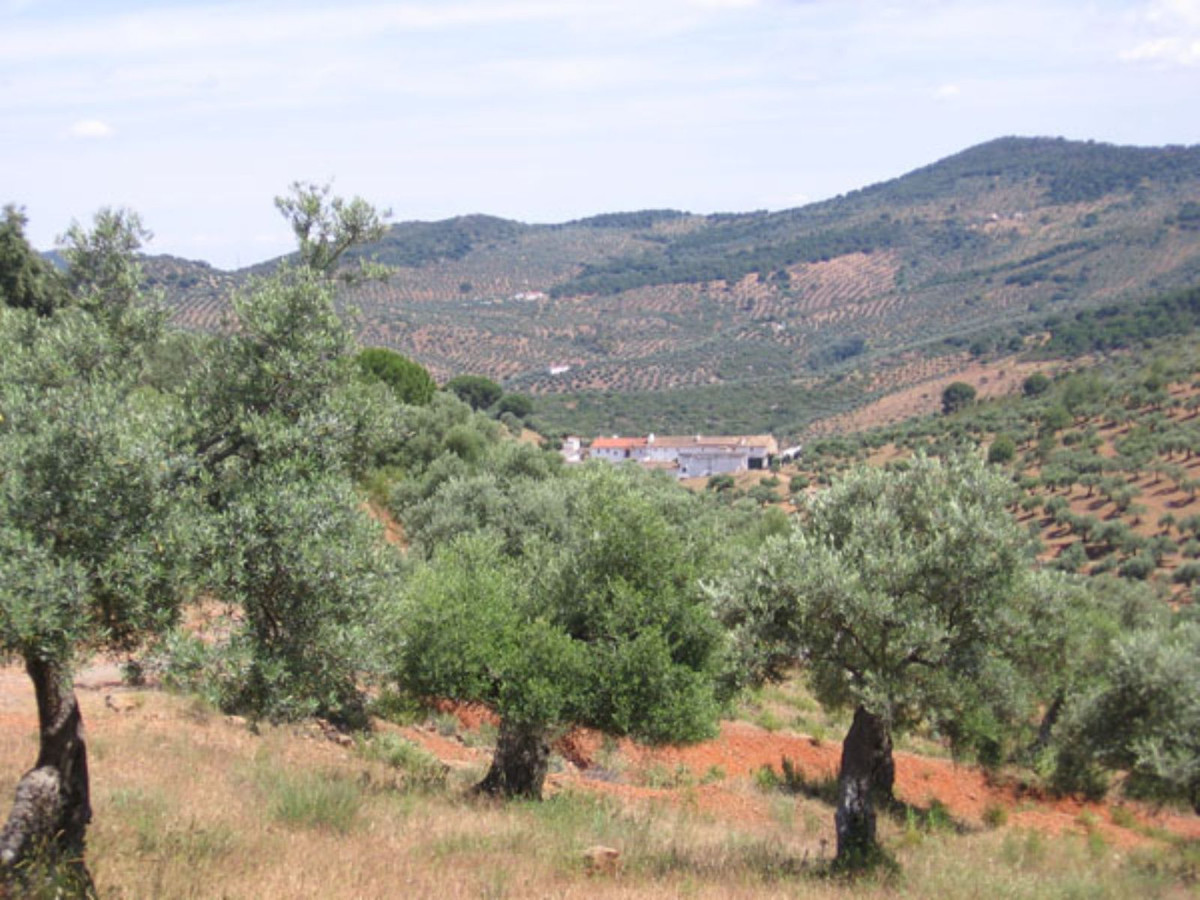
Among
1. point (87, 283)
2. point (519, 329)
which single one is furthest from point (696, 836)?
point (519, 329)

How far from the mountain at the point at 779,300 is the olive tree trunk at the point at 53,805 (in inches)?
3156

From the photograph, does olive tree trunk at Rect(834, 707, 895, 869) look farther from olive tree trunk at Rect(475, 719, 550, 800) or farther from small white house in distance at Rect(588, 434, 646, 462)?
small white house in distance at Rect(588, 434, 646, 462)

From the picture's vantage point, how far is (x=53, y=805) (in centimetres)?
684

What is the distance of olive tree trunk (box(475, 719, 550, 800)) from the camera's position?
1261cm

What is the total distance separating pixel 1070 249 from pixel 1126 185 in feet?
179

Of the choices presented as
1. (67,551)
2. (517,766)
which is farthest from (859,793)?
(67,551)

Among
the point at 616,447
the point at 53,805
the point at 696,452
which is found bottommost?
the point at 696,452

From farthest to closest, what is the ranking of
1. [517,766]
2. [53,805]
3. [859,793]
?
[517,766] → [859,793] → [53,805]

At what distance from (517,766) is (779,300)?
157 m

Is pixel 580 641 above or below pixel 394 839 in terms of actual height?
above

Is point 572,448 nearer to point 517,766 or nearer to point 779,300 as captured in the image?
point 517,766

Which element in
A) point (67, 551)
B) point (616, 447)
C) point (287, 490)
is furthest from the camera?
point (616, 447)

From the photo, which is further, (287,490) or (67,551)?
(287,490)

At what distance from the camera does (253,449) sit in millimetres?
7953
